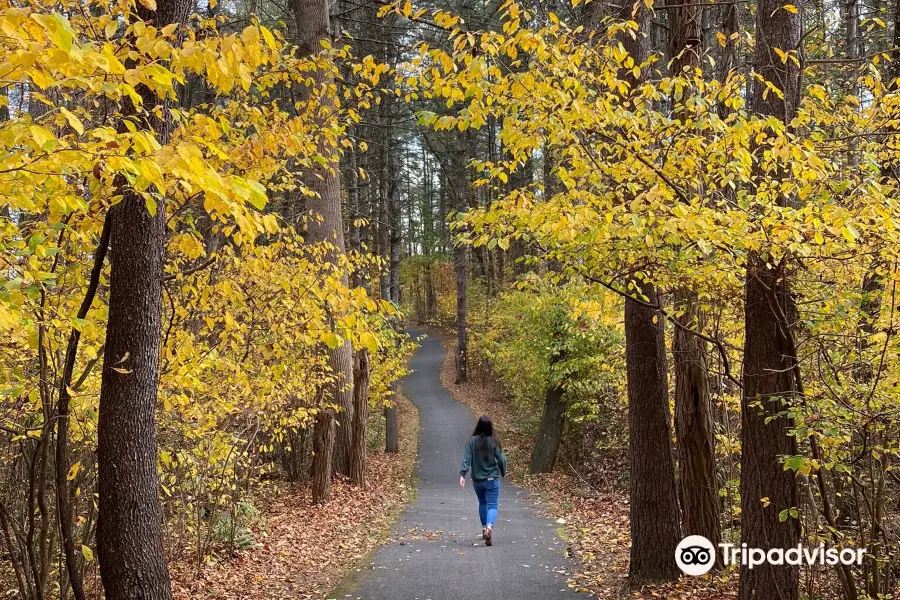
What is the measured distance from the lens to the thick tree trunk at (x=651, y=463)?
639 centimetres

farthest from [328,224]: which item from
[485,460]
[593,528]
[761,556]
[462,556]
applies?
[761,556]

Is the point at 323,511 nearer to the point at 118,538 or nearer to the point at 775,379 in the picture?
the point at 118,538

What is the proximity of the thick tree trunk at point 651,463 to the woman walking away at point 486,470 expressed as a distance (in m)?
2.65

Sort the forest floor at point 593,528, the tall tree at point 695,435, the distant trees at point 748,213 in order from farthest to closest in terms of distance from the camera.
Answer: the tall tree at point 695,435, the forest floor at point 593,528, the distant trees at point 748,213

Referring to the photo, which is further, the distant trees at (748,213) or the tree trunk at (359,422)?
the tree trunk at (359,422)

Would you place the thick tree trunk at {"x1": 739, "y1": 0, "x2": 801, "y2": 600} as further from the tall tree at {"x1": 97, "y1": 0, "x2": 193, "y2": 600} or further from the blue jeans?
the tall tree at {"x1": 97, "y1": 0, "x2": 193, "y2": 600}

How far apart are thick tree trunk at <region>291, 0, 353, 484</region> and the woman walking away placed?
315cm

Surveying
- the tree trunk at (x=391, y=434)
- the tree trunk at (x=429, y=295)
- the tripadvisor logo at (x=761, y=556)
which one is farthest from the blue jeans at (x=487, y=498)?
the tree trunk at (x=429, y=295)

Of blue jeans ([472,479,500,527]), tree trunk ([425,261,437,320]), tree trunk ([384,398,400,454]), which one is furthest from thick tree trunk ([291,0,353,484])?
tree trunk ([425,261,437,320])

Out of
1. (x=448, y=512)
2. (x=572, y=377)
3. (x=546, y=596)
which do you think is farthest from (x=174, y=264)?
(x=572, y=377)

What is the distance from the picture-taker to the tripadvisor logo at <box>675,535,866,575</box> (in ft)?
15.6

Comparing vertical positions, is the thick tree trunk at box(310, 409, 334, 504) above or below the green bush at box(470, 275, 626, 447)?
below

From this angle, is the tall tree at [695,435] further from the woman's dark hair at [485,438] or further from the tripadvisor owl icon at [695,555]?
the woman's dark hair at [485,438]

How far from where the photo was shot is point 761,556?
4.80 metres
